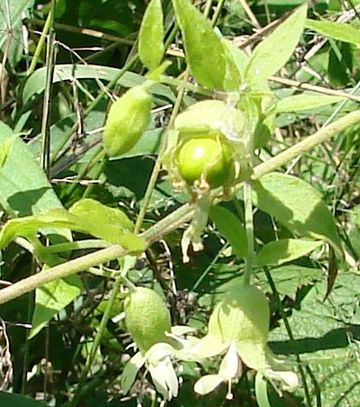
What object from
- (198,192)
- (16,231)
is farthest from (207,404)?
(198,192)

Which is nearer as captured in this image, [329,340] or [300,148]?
[300,148]

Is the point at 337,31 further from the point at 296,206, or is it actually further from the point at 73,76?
the point at 73,76

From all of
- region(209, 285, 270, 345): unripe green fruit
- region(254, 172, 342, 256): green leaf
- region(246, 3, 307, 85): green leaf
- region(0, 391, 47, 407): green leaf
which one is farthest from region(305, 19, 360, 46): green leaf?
region(0, 391, 47, 407): green leaf

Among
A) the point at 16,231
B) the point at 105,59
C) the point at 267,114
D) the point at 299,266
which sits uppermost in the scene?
the point at 267,114

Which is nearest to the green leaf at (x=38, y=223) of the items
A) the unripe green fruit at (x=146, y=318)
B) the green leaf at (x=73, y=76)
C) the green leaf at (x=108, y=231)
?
the green leaf at (x=108, y=231)

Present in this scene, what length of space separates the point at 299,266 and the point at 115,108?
683 millimetres

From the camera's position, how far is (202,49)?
38.9 inches

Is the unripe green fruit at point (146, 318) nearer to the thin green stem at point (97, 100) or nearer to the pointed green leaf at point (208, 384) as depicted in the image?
the pointed green leaf at point (208, 384)

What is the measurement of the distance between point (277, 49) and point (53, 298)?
43 cm

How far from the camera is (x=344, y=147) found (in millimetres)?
1816

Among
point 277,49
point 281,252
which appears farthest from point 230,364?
point 277,49

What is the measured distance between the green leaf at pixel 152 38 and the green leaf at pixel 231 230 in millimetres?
183

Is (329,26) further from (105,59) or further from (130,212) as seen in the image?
(105,59)

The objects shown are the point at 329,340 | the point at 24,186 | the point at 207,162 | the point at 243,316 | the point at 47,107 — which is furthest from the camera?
the point at 329,340
